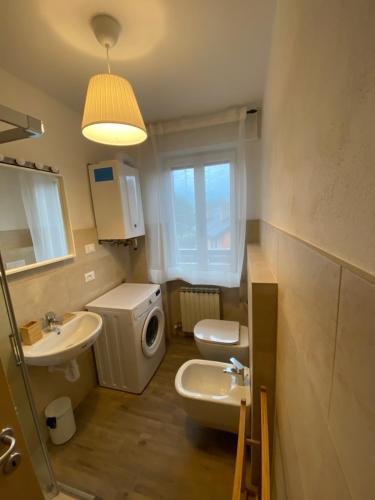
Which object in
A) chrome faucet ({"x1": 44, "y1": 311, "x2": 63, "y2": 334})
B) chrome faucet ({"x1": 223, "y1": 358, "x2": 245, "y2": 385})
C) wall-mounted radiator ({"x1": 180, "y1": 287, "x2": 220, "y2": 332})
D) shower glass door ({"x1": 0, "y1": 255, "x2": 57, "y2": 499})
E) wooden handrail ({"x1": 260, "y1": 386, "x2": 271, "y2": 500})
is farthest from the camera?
wall-mounted radiator ({"x1": 180, "y1": 287, "x2": 220, "y2": 332})

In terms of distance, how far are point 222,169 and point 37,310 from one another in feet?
6.53

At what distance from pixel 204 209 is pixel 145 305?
1143 mm

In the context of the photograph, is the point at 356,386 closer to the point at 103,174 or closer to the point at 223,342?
the point at 223,342

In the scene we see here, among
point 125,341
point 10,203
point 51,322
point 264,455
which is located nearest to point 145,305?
point 125,341

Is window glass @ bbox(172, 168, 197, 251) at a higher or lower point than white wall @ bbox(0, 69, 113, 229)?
lower

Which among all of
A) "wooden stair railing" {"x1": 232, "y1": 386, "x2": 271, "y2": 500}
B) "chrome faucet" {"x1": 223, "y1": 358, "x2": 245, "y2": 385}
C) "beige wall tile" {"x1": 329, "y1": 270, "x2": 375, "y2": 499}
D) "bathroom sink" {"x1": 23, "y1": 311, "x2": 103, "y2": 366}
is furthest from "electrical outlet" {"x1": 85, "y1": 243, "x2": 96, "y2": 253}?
"beige wall tile" {"x1": 329, "y1": 270, "x2": 375, "y2": 499}

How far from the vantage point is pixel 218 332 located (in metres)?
1.85

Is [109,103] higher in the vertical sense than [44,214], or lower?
higher

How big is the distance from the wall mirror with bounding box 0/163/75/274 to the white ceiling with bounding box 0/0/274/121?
65cm

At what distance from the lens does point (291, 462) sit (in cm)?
61

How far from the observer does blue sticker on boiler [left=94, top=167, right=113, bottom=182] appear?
1.83m

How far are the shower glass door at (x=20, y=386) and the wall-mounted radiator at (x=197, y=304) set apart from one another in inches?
61.2

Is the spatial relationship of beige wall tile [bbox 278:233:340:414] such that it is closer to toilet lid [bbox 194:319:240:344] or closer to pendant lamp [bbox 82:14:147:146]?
pendant lamp [bbox 82:14:147:146]

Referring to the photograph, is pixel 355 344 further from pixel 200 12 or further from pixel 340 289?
pixel 200 12
